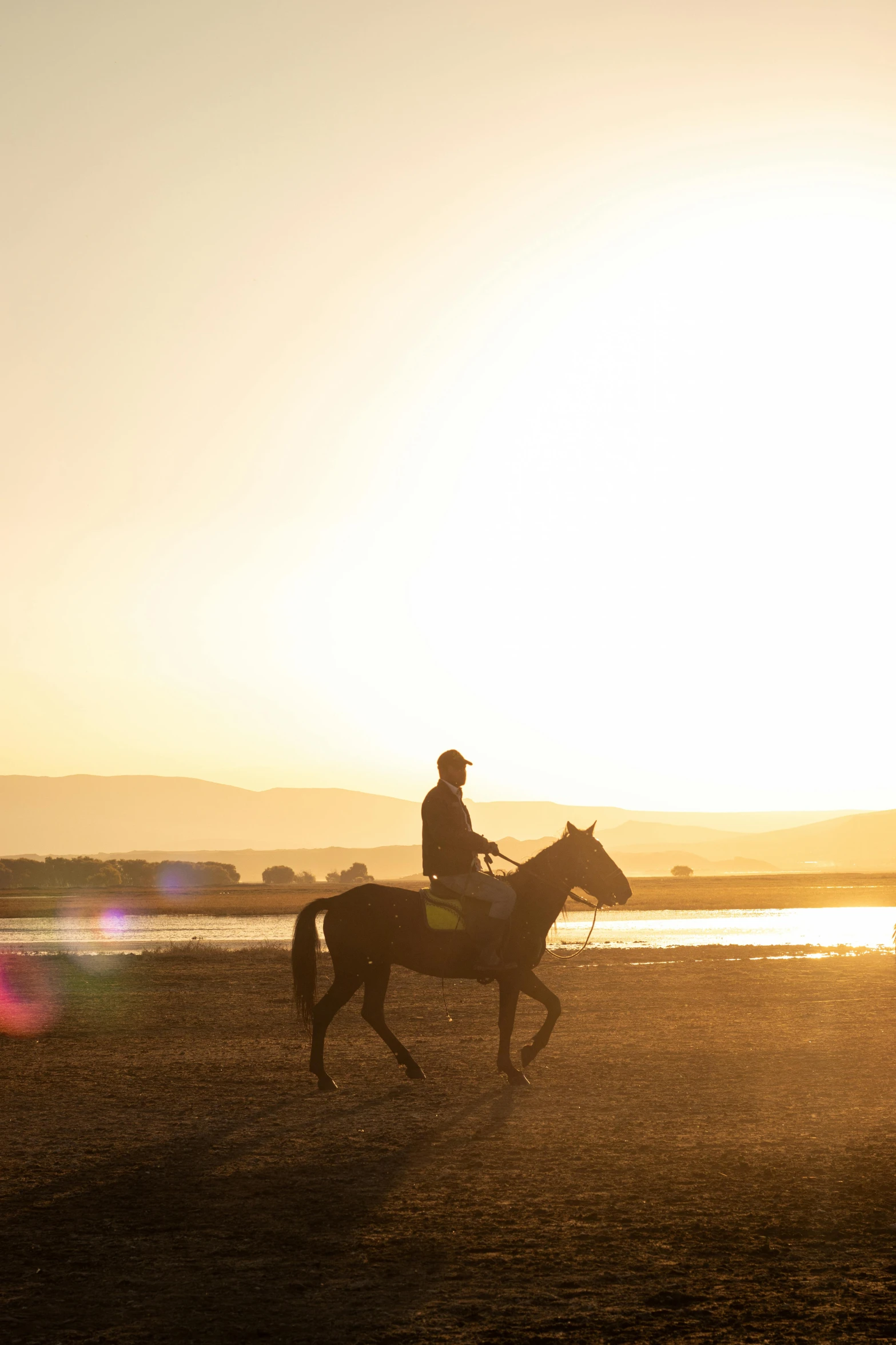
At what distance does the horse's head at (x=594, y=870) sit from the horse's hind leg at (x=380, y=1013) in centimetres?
241

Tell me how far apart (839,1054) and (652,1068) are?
2398 millimetres

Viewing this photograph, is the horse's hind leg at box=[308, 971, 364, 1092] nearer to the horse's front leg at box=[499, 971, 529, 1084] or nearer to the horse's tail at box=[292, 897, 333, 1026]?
the horse's tail at box=[292, 897, 333, 1026]

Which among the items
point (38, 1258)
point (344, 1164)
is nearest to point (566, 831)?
point (344, 1164)

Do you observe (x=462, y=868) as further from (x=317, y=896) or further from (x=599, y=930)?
(x=317, y=896)

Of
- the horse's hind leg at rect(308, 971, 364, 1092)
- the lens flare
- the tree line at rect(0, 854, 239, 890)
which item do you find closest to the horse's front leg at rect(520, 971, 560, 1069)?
the horse's hind leg at rect(308, 971, 364, 1092)

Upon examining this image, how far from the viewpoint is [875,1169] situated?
8.33 metres

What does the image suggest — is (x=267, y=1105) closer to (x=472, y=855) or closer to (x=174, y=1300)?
(x=472, y=855)

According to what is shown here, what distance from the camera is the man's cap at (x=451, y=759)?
12.2 meters

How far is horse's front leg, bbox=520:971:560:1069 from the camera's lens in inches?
484

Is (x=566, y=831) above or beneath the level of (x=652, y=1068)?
above

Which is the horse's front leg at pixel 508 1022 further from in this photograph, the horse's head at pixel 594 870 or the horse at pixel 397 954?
the horse's head at pixel 594 870

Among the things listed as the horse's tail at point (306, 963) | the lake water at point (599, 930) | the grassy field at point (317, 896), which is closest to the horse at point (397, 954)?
the horse's tail at point (306, 963)

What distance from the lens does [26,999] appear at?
2058cm

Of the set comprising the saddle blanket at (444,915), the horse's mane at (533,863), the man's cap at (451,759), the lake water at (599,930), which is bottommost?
the lake water at (599,930)
